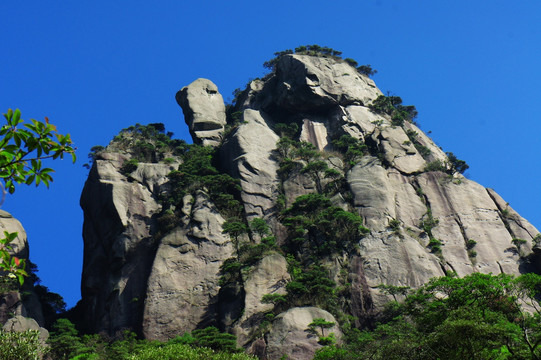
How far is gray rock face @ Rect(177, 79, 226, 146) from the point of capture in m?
63.0

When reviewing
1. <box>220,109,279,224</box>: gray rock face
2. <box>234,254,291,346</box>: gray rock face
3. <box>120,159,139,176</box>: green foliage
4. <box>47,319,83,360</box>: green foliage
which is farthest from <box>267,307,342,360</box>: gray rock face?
<box>120,159,139,176</box>: green foliage

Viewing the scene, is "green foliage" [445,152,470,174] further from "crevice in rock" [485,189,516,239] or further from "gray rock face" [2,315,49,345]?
"gray rock face" [2,315,49,345]

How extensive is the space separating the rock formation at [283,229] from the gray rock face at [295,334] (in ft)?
0.25

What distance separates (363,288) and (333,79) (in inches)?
1249

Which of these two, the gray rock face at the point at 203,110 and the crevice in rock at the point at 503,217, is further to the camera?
the gray rock face at the point at 203,110

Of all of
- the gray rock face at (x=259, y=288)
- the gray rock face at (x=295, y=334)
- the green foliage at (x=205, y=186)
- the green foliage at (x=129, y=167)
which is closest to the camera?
the gray rock face at (x=295, y=334)

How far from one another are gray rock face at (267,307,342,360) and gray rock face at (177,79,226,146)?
3005 centimetres

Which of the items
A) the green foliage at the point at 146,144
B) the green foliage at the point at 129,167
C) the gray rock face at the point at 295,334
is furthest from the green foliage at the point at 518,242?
the green foliage at the point at 129,167

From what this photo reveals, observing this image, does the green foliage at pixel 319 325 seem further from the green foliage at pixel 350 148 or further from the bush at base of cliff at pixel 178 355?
the green foliage at pixel 350 148

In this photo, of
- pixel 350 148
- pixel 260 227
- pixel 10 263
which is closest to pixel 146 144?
pixel 260 227

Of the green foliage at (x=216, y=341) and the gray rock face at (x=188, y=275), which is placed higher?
the gray rock face at (x=188, y=275)

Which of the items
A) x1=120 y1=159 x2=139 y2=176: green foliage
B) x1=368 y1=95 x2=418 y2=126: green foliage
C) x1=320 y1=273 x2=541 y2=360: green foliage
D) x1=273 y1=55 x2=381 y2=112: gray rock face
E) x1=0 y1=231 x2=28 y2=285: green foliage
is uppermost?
x1=273 y1=55 x2=381 y2=112: gray rock face

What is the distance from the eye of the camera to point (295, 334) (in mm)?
34312

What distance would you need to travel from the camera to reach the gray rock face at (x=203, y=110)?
63000 mm
